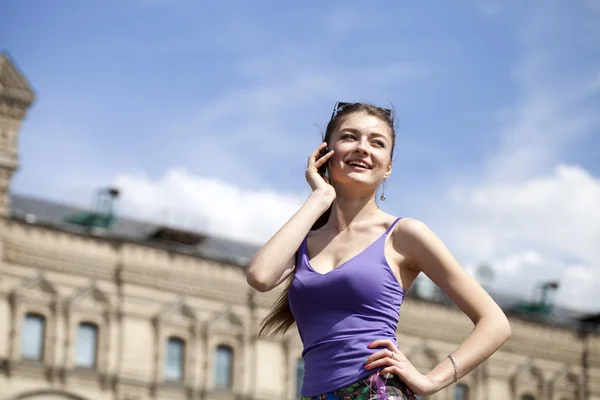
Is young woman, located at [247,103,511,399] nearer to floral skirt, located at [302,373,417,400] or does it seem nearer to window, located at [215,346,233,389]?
floral skirt, located at [302,373,417,400]

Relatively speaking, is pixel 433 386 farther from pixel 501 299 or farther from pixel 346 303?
pixel 501 299

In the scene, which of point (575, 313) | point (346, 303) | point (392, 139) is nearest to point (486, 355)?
point (346, 303)

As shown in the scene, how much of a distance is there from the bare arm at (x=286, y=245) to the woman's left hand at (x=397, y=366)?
1.53 feet

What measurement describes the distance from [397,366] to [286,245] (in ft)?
1.98

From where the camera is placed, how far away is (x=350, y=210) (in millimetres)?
4145

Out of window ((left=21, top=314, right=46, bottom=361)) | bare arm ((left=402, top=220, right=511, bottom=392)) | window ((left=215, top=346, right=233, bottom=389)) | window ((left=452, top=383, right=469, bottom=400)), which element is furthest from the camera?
window ((left=452, top=383, right=469, bottom=400))

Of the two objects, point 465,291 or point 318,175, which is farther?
point 318,175

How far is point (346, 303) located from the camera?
3732mm

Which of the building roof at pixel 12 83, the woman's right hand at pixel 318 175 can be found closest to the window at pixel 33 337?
the building roof at pixel 12 83

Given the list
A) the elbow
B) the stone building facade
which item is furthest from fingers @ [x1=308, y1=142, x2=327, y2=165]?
the stone building facade

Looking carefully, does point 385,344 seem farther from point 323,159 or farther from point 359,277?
point 323,159

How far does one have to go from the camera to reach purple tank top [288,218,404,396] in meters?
3.69

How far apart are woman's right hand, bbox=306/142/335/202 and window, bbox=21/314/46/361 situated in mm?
28213

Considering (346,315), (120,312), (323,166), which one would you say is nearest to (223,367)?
(120,312)
